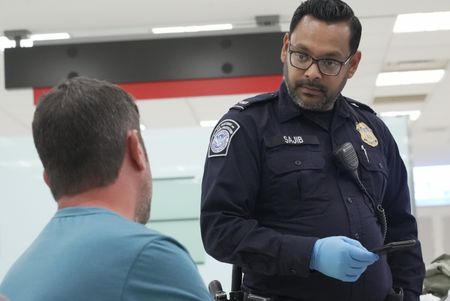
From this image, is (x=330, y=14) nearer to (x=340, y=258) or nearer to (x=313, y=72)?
(x=313, y=72)

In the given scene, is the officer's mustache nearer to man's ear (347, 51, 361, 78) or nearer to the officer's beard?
the officer's beard

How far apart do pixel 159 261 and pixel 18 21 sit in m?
3.79

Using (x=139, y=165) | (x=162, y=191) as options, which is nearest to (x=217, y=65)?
(x=162, y=191)

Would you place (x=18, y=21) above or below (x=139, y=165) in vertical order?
below

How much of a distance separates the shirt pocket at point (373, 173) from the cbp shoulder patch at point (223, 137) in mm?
310

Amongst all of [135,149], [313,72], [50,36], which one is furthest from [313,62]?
[50,36]

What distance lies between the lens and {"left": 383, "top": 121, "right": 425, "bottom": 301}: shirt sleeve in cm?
161

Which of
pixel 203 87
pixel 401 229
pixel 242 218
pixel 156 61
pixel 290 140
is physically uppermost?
pixel 290 140

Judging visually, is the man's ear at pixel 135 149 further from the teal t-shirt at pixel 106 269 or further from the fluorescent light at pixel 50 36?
the fluorescent light at pixel 50 36

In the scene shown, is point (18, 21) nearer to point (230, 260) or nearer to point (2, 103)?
point (2, 103)

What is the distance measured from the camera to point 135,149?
3.21 feet

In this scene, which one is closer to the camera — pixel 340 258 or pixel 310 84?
pixel 340 258

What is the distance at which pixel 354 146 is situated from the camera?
1545 millimetres

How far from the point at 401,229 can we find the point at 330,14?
0.56 meters
